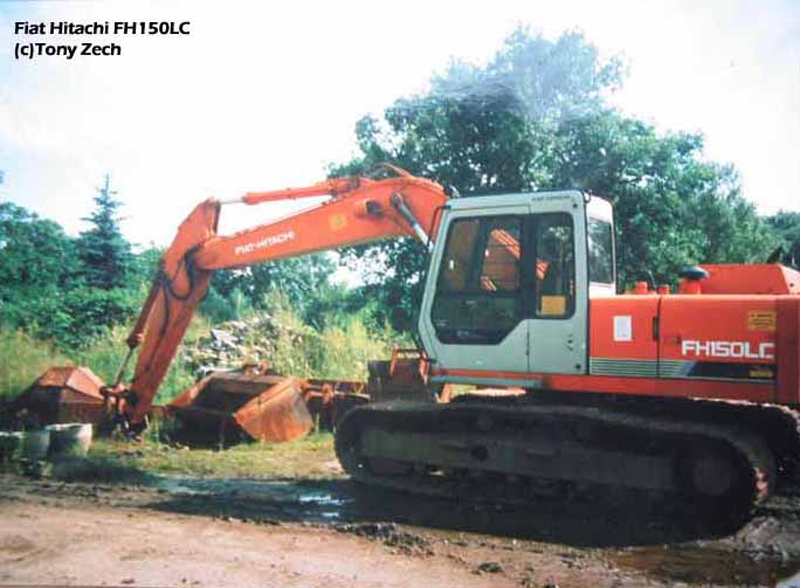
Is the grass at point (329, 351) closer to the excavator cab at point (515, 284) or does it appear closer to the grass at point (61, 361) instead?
the grass at point (61, 361)

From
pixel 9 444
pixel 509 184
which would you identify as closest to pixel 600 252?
pixel 9 444

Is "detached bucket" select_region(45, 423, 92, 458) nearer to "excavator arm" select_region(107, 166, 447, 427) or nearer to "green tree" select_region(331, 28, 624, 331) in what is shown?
"excavator arm" select_region(107, 166, 447, 427)

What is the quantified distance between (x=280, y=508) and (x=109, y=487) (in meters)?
1.91

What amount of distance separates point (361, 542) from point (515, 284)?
93.2 inches

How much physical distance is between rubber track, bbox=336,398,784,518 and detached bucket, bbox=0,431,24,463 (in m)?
3.73

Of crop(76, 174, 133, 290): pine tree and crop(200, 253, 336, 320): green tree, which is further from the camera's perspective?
crop(200, 253, 336, 320): green tree

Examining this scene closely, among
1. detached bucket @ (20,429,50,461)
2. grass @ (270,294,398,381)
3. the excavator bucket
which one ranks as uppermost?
grass @ (270,294,398,381)

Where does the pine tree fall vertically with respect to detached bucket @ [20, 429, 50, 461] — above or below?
above

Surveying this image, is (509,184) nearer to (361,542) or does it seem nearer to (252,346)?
(252,346)

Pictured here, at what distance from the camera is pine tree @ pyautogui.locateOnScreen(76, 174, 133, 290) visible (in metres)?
13.2

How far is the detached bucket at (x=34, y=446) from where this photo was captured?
8.28 metres

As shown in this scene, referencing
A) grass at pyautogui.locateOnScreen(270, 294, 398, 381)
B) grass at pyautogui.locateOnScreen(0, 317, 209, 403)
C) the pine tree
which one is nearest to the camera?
grass at pyautogui.locateOnScreen(0, 317, 209, 403)

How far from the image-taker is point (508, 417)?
6375mm

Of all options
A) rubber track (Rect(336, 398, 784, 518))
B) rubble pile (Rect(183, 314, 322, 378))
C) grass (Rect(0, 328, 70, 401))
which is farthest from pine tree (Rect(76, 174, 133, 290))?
rubber track (Rect(336, 398, 784, 518))
